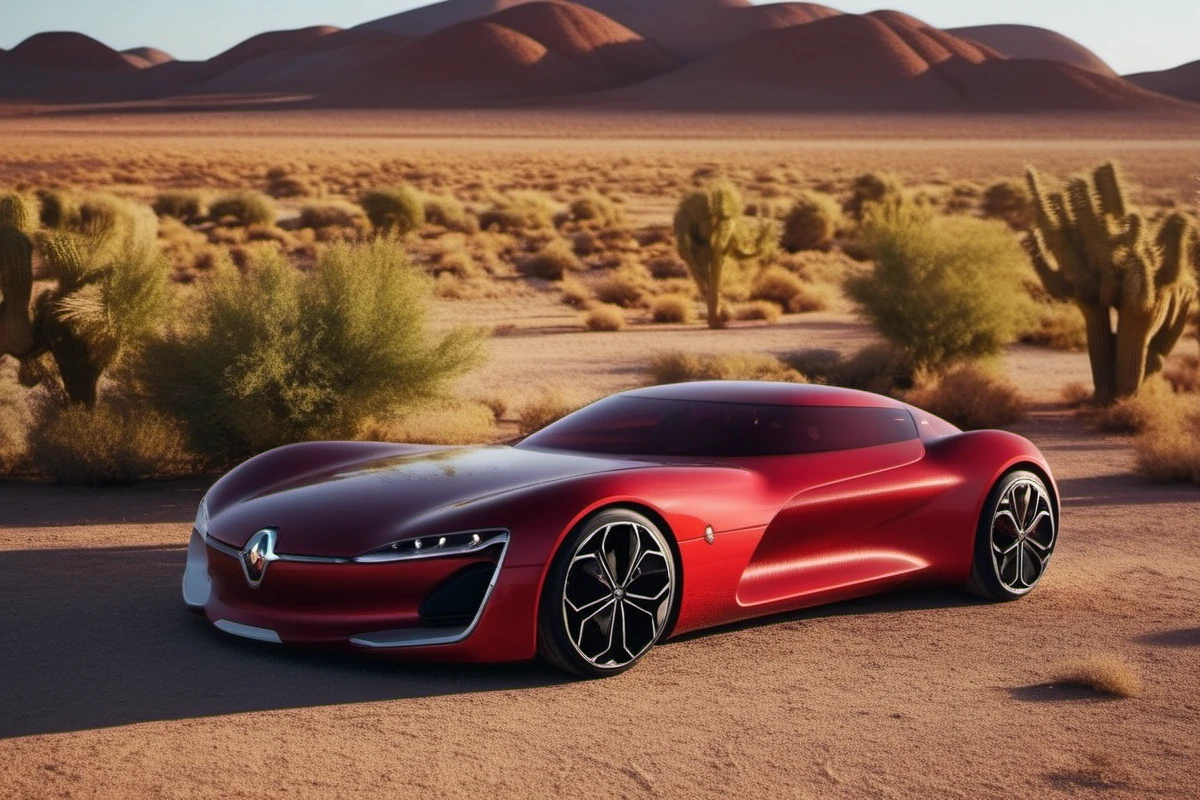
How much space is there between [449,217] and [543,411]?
30.2 metres

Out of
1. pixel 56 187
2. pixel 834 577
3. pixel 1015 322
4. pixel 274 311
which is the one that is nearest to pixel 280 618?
pixel 834 577

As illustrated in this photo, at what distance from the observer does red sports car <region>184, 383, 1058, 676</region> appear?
652 centimetres

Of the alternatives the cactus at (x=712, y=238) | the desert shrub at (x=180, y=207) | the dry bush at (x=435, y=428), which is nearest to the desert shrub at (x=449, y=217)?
the desert shrub at (x=180, y=207)

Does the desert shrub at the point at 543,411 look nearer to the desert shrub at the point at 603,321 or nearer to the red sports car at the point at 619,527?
the red sports car at the point at 619,527

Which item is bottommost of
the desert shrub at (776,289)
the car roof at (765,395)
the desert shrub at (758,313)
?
the desert shrub at (758,313)

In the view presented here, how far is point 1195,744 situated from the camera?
19.5ft

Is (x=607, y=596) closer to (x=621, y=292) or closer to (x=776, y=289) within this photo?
(x=621, y=292)

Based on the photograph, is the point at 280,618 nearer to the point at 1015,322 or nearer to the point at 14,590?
the point at 14,590

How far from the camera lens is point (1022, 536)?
27.8 ft

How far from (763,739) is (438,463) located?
2.45 m

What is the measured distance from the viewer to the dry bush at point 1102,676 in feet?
21.6

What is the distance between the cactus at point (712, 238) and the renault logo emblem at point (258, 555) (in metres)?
20.4

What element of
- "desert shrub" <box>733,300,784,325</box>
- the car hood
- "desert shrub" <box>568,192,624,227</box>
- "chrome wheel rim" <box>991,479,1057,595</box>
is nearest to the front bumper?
the car hood

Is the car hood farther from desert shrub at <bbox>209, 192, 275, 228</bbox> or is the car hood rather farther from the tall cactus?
desert shrub at <bbox>209, 192, 275, 228</bbox>
